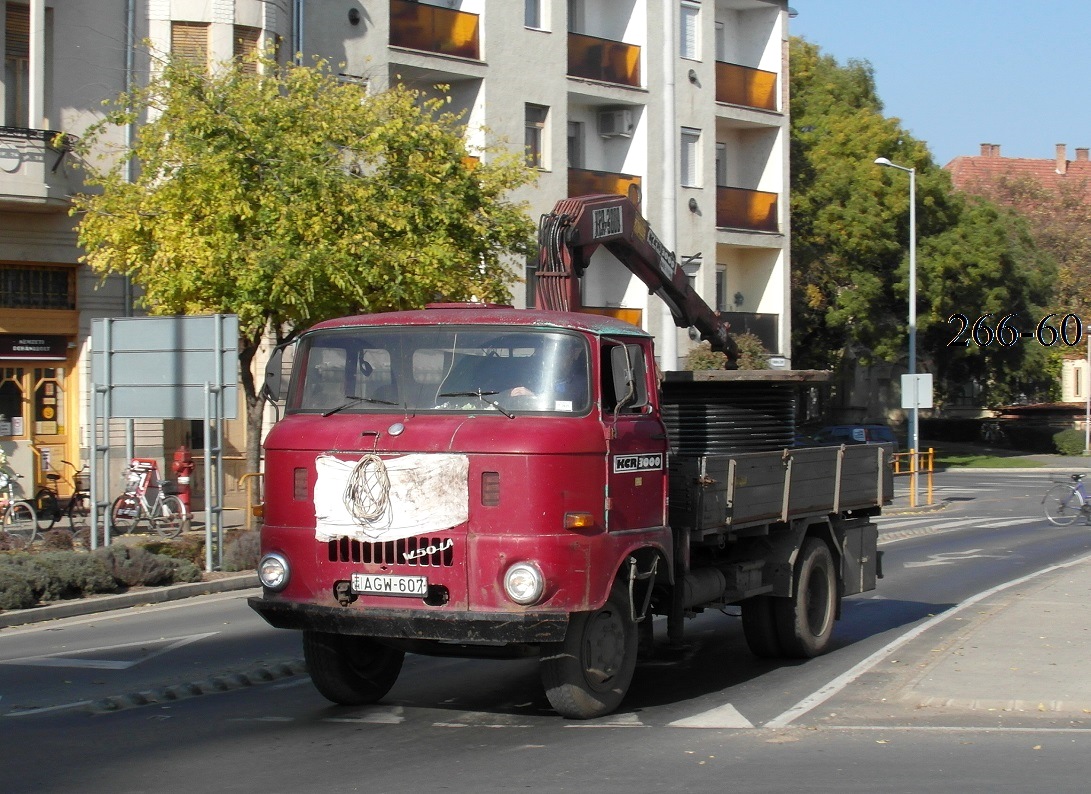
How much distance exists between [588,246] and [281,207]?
28.0ft

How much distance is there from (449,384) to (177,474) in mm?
14547

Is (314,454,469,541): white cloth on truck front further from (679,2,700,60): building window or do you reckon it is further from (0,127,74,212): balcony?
(679,2,700,60): building window

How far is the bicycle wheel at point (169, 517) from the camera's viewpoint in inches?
800

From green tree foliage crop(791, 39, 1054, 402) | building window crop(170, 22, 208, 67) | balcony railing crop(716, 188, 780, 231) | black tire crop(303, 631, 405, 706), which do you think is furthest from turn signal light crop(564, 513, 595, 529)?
green tree foliage crop(791, 39, 1054, 402)

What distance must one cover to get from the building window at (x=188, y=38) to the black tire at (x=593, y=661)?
18.5 meters

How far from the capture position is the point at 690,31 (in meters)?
36.0

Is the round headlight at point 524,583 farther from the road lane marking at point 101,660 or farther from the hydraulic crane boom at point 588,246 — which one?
the road lane marking at point 101,660

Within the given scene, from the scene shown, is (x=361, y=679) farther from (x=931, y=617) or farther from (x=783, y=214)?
(x=783, y=214)

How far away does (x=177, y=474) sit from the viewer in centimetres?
2188

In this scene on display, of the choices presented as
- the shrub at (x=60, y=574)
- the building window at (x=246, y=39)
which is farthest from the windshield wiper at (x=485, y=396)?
the building window at (x=246, y=39)

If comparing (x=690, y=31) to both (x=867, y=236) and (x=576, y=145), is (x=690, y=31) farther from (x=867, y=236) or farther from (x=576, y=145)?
(x=867, y=236)

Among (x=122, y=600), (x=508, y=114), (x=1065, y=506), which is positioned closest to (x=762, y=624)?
(x=122, y=600)

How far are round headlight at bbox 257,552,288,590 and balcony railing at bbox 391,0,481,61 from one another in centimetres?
2226

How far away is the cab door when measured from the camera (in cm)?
828
